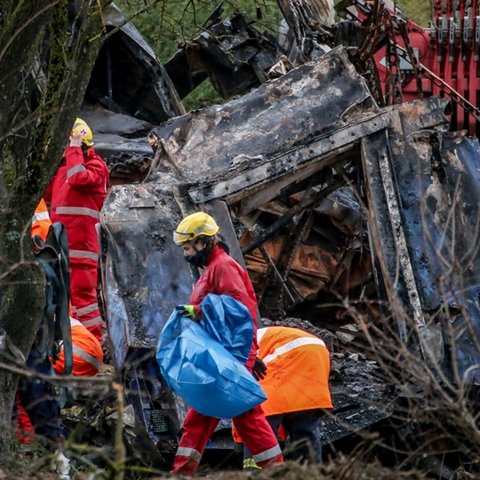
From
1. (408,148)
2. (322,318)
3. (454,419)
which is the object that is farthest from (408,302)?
(454,419)

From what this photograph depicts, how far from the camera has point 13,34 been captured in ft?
19.5

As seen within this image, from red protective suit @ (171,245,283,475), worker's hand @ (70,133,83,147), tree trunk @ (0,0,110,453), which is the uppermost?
tree trunk @ (0,0,110,453)

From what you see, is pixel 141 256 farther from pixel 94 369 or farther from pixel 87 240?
pixel 87 240

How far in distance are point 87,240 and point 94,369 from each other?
2.65 meters

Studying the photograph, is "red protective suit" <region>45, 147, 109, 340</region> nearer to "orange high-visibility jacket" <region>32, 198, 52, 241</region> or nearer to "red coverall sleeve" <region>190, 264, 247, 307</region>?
"orange high-visibility jacket" <region>32, 198, 52, 241</region>

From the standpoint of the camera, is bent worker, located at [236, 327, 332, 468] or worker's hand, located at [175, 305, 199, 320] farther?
bent worker, located at [236, 327, 332, 468]

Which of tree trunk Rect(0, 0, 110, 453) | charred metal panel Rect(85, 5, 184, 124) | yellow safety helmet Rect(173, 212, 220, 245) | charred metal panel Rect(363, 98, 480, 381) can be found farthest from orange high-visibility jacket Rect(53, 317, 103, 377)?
charred metal panel Rect(85, 5, 184, 124)

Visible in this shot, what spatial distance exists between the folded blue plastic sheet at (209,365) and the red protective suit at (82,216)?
3.08 meters

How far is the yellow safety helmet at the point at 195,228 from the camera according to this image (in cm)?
770

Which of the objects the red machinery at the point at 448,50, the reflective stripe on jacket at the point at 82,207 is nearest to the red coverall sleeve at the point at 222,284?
the reflective stripe on jacket at the point at 82,207

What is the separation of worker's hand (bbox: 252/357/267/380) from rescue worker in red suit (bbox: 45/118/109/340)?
302 centimetres

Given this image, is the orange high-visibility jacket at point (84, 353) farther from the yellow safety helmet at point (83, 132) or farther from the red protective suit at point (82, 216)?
the yellow safety helmet at point (83, 132)

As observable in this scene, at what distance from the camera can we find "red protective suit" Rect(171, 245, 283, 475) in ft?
24.4

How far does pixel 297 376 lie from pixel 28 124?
2.34 metres
